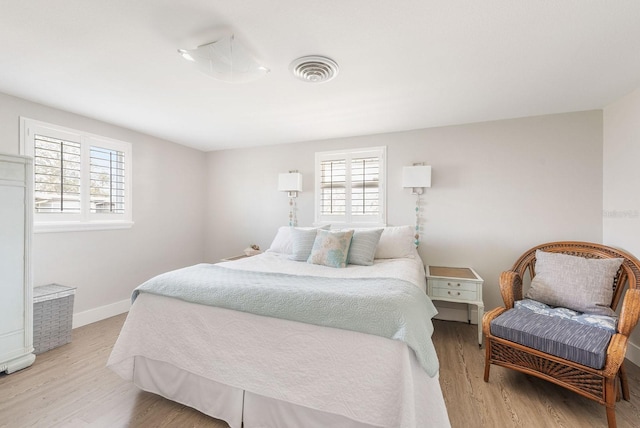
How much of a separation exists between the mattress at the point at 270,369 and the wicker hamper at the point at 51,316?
4.04ft

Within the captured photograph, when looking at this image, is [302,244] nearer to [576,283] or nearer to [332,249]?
[332,249]

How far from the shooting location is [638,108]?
226cm

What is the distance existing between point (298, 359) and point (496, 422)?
1.30m

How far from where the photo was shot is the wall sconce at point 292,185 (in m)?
3.76

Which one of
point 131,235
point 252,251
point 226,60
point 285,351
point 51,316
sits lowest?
point 51,316

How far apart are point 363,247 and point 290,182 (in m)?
1.59

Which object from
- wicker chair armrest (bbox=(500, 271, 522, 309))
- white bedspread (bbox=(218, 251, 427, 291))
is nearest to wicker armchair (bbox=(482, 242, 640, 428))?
wicker chair armrest (bbox=(500, 271, 522, 309))

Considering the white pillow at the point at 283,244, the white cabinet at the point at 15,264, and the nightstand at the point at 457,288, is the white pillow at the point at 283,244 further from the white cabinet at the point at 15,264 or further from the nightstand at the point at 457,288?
the white cabinet at the point at 15,264

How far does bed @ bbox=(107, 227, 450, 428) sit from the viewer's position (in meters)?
1.30

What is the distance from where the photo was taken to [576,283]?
2164 mm

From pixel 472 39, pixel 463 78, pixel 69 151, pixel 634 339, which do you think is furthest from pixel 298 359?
pixel 69 151

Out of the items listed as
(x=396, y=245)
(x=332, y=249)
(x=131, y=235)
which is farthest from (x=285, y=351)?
(x=131, y=235)

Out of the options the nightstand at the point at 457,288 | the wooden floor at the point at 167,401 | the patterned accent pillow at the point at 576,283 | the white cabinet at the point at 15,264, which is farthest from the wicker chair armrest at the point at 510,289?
the white cabinet at the point at 15,264

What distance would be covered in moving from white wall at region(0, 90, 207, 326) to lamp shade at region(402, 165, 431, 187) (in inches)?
131
